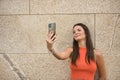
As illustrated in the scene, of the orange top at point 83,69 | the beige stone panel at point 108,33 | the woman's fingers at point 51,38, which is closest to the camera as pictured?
the woman's fingers at point 51,38

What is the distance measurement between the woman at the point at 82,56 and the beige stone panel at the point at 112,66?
0.25m

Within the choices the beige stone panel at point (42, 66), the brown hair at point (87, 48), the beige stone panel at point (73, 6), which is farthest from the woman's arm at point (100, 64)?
the beige stone panel at point (73, 6)

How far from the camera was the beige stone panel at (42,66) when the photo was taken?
14.3ft

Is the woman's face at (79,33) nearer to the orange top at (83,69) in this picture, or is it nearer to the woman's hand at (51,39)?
Answer: the orange top at (83,69)

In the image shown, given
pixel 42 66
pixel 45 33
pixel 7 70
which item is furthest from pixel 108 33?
pixel 7 70

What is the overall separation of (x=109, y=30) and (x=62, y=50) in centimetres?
79

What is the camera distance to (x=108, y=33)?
430 centimetres

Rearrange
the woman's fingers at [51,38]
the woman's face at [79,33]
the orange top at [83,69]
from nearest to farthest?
the woman's fingers at [51,38]
the orange top at [83,69]
the woman's face at [79,33]

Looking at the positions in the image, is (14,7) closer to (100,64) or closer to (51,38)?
(51,38)

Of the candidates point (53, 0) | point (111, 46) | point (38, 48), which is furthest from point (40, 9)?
point (111, 46)

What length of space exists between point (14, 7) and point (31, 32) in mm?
476

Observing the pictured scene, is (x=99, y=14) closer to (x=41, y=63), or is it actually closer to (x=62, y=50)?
(x=62, y=50)

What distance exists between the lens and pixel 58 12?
4316mm

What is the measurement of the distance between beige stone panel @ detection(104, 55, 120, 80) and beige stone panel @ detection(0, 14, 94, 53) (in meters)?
0.65
